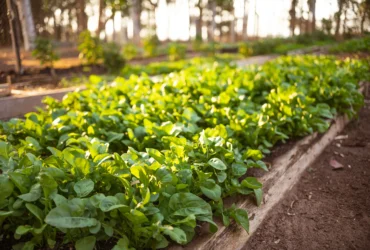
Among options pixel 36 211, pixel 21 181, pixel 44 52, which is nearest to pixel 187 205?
pixel 36 211

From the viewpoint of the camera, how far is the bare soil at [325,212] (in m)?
2.22

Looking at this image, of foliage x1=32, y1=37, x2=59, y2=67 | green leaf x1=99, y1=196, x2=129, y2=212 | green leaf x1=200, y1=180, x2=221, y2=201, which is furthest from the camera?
foliage x1=32, y1=37, x2=59, y2=67

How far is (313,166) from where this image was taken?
3.32m

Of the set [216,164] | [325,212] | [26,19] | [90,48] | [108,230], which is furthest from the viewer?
[90,48]

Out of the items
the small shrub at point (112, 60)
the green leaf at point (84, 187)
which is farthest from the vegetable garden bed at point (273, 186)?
the small shrub at point (112, 60)

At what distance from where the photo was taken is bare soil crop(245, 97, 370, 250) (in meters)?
2.22

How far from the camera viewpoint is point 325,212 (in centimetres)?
257

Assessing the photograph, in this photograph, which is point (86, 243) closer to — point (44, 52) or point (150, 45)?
point (44, 52)

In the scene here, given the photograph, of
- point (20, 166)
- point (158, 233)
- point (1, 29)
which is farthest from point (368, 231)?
A: point (1, 29)

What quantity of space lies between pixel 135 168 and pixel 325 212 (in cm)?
171

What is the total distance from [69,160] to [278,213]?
5.62 feet

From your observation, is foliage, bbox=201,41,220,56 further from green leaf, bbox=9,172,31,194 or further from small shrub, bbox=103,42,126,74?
green leaf, bbox=9,172,31,194

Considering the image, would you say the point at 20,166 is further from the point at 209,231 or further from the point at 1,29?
the point at 1,29

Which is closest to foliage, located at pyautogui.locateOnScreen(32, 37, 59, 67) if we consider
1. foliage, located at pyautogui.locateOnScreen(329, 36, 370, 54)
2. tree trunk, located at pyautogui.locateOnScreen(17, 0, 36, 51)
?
tree trunk, located at pyautogui.locateOnScreen(17, 0, 36, 51)
